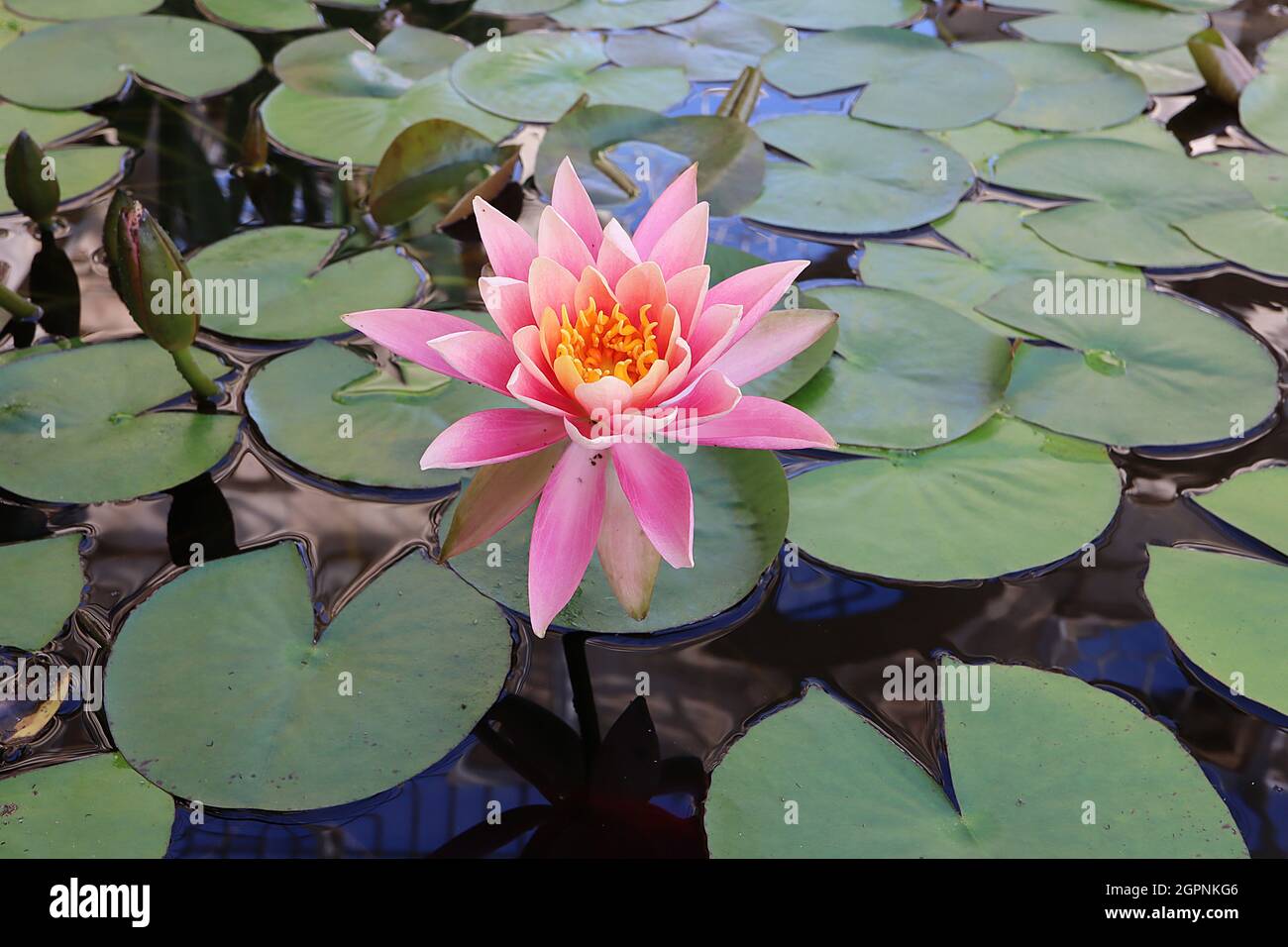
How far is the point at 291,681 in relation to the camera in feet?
4.73

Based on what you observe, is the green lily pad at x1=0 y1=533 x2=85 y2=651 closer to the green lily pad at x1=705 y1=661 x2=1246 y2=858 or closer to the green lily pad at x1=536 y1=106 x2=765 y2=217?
the green lily pad at x1=705 y1=661 x2=1246 y2=858

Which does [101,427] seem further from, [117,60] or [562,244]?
[117,60]

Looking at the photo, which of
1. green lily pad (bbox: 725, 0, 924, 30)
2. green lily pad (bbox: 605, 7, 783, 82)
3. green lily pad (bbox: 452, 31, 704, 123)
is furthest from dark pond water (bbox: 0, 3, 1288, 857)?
green lily pad (bbox: 725, 0, 924, 30)

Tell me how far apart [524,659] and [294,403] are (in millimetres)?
766

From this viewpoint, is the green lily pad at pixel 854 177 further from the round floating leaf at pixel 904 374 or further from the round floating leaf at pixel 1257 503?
the round floating leaf at pixel 1257 503

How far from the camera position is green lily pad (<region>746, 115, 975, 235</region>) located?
2451mm

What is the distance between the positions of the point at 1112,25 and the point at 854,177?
5.12 feet

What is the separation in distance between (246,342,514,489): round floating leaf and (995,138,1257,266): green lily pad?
1.59m

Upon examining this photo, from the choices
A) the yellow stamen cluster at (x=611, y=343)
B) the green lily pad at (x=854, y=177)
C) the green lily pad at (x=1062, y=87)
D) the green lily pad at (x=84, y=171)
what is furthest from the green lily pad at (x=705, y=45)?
the yellow stamen cluster at (x=611, y=343)

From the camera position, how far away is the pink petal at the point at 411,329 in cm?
131

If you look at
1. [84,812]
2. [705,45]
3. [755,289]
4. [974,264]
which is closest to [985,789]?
[755,289]
